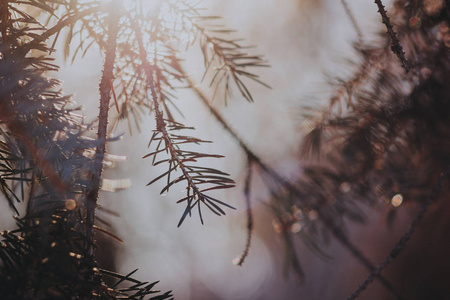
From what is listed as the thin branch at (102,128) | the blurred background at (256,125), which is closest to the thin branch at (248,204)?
the blurred background at (256,125)

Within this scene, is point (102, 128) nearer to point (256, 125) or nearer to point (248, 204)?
point (248, 204)

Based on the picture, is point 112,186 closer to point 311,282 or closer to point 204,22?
point 204,22

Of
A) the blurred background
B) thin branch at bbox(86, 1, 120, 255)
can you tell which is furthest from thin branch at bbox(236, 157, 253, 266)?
thin branch at bbox(86, 1, 120, 255)

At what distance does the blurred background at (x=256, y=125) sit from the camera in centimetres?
39

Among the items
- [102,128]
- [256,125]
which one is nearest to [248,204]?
[102,128]

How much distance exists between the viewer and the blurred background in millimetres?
387

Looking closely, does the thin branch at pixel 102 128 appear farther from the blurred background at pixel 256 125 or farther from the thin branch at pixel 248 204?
the thin branch at pixel 248 204

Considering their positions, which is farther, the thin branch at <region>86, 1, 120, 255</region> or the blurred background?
the blurred background

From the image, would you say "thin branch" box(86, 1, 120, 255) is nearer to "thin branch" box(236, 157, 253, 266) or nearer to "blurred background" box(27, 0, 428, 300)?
"blurred background" box(27, 0, 428, 300)

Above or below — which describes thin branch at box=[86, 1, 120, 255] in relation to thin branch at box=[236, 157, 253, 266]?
above

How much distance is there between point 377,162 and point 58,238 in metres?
0.31

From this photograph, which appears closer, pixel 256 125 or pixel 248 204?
pixel 248 204

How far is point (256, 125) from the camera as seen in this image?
0.81 m

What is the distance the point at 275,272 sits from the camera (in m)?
2.83
